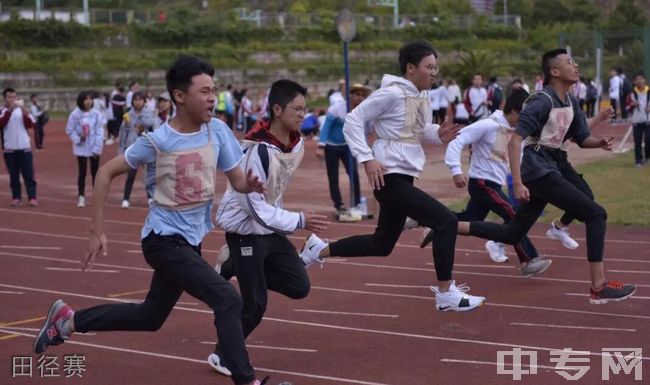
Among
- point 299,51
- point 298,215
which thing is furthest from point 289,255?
point 299,51

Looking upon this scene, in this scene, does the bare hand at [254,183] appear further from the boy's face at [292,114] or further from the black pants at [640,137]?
the black pants at [640,137]

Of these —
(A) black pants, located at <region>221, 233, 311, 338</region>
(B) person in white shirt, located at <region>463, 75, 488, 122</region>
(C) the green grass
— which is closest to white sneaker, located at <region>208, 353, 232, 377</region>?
(A) black pants, located at <region>221, 233, 311, 338</region>

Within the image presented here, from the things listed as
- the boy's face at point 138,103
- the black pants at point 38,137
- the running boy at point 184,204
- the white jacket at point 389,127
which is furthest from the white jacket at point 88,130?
the black pants at point 38,137

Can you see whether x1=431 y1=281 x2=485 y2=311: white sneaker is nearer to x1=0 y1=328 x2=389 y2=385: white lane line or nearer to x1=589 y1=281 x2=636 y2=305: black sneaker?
x1=589 y1=281 x2=636 y2=305: black sneaker

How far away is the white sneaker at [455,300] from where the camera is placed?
8305 mm

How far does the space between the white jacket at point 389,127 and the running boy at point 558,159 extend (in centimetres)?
83

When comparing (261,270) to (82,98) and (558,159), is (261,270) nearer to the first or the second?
(558,159)

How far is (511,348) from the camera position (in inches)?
295

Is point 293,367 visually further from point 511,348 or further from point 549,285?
point 549,285

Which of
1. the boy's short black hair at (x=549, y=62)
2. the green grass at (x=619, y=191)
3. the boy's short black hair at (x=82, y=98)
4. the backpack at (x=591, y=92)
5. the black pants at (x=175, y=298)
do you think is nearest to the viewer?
the black pants at (x=175, y=298)

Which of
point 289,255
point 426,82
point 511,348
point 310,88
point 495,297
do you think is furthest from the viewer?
point 310,88

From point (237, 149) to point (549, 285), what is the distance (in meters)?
4.52

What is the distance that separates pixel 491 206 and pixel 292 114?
4.15m

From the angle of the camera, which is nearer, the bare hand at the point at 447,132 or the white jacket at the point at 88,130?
the bare hand at the point at 447,132
